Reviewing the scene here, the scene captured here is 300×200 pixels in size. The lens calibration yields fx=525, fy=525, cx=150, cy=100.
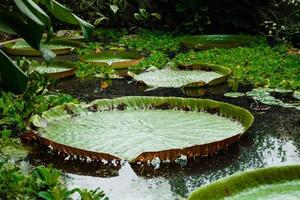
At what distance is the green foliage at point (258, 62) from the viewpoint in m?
4.19

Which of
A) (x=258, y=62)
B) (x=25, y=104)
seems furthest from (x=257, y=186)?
(x=258, y=62)

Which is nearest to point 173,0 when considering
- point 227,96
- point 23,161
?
point 227,96

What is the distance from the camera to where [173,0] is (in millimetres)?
7773

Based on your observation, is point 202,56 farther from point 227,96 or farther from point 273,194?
point 273,194

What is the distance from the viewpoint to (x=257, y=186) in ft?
6.61

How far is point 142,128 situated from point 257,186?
107 cm

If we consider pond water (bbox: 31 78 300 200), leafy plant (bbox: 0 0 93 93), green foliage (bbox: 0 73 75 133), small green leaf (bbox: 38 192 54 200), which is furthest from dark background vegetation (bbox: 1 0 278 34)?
leafy plant (bbox: 0 0 93 93)

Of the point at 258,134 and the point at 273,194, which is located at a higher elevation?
the point at 273,194

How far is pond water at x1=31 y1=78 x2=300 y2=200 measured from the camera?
7.50ft

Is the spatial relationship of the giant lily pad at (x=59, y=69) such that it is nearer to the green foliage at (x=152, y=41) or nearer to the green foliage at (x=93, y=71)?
the green foliage at (x=93, y=71)

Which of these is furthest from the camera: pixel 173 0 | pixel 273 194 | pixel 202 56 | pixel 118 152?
pixel 173 0

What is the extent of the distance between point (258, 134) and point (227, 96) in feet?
2.96

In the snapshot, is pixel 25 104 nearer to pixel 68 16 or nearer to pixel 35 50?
pixel 68 16

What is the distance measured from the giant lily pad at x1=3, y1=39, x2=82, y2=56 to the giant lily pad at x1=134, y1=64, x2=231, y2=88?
164 cm
